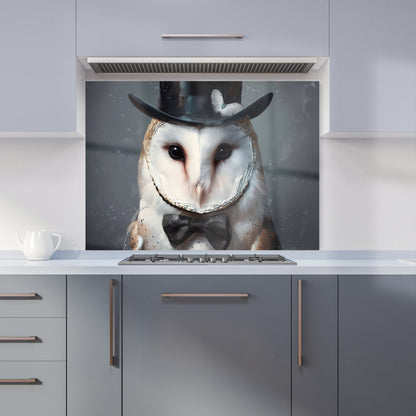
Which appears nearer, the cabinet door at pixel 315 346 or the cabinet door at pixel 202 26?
the cabinet door at pixel 315 346

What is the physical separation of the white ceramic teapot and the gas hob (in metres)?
0.46

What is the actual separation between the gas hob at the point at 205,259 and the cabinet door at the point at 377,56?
2.71ft

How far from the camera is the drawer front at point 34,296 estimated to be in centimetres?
196

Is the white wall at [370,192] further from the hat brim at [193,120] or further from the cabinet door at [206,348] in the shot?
the cabinet door at [206,348]

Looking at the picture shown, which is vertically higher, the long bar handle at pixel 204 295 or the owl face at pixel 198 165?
the owl face at pixel 198 165

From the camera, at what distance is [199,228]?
2467 millimetres

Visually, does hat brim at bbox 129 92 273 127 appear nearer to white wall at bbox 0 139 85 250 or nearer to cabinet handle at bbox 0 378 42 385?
white wall at bbox 0 139 85 250

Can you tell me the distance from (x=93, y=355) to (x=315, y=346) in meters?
1.07

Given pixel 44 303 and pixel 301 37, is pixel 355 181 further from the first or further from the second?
pixel 44 303

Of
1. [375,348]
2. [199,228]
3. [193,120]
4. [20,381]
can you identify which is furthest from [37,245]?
[375,348]

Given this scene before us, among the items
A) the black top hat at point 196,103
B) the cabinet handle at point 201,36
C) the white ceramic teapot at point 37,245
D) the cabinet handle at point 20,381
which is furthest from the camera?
the black top hat at point 196,103

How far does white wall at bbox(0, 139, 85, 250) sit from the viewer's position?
2.48 m

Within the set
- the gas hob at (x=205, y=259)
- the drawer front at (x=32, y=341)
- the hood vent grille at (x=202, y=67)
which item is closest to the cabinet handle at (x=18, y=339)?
the drawer front at (x=32, y=341)

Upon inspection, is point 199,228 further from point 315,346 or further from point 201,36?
point 201,36
